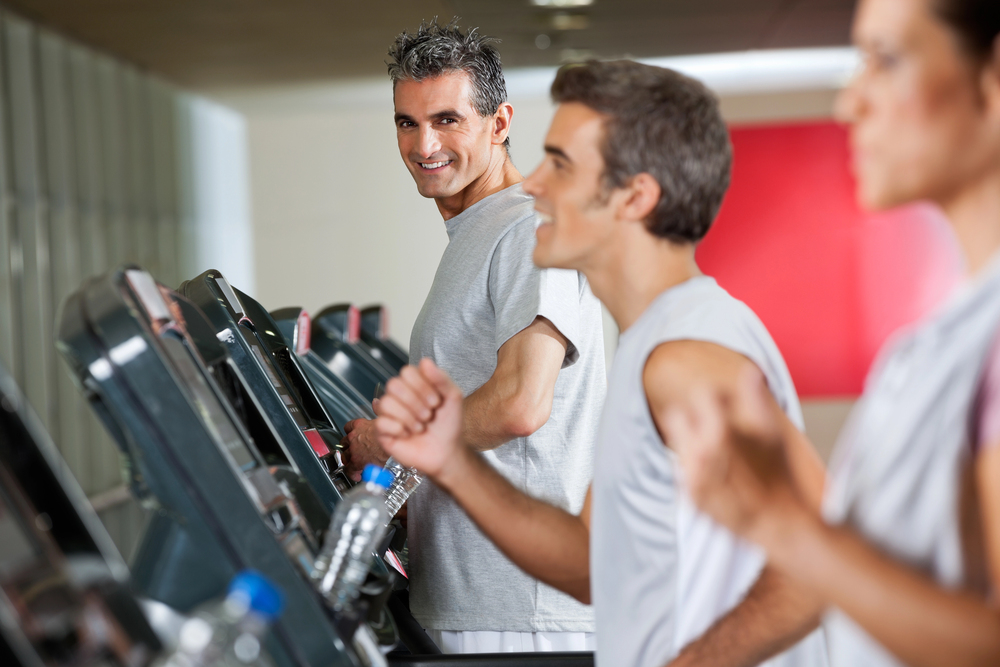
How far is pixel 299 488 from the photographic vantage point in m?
1.21

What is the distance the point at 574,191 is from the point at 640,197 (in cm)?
8

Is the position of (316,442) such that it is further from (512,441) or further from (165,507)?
(165,507)

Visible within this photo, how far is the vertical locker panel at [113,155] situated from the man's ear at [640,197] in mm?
5577

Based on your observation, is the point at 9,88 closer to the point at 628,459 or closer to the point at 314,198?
the point at 314,198

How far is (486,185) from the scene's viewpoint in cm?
199

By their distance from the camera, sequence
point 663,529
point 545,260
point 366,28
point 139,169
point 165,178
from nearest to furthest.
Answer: point 663,529
point 545,260
point 366,28
point 139,169
point 165,178

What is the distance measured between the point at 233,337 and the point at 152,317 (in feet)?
1.32

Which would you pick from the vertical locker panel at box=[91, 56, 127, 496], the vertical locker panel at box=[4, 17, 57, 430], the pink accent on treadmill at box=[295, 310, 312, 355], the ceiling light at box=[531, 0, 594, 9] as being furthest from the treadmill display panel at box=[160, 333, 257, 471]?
the vertical locker panel at box=[91, 56, 127, 496]

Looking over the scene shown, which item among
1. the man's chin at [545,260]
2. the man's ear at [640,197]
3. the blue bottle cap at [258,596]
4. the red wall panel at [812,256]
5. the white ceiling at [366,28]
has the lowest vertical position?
the red wall panel at [812,256]

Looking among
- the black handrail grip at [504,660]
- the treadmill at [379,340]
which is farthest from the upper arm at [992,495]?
the treadmill at [379,340]

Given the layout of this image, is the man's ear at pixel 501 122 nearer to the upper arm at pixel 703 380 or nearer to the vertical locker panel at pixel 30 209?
the upper arm at pixel 703 380

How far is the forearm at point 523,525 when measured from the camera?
1148 millimetres

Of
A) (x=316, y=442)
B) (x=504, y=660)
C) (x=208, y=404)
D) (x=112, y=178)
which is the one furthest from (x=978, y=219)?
(x=112, y=178)

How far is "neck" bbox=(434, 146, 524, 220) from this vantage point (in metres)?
1.99
